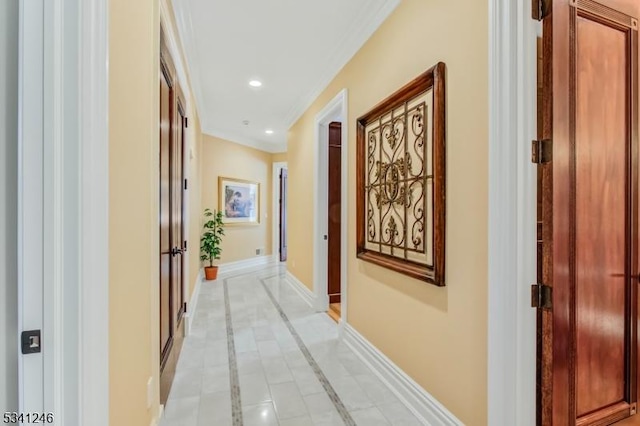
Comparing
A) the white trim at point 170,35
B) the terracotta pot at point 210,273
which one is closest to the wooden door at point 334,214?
the white trim at point 170,35

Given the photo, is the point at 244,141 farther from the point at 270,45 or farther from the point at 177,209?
the point at 177,209

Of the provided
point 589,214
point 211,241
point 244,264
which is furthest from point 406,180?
point 244,264

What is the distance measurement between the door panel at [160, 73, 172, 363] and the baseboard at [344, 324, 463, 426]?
1.48 meters

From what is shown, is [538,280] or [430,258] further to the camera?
[430,258]

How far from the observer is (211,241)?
5.59 metres

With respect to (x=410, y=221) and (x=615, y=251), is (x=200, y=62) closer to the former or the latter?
(x=410, y=221)

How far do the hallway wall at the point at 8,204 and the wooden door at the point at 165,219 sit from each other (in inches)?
44.6

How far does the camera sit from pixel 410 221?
6.63ft

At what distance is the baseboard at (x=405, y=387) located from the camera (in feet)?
5.65

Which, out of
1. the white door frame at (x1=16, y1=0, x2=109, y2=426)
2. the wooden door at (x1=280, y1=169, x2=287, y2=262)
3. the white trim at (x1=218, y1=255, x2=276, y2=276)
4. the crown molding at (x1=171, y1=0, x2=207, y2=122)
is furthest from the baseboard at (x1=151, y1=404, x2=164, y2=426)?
the wooden door at (x1=280, y1=169, x2=287, y2=262)

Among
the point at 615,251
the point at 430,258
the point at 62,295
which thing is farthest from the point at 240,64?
the point at 615,251

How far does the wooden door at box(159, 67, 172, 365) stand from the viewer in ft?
6.45

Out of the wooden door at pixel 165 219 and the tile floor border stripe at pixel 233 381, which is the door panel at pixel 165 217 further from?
the tile floor border stripe at pixel 233 381

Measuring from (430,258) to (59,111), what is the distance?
173 cm
